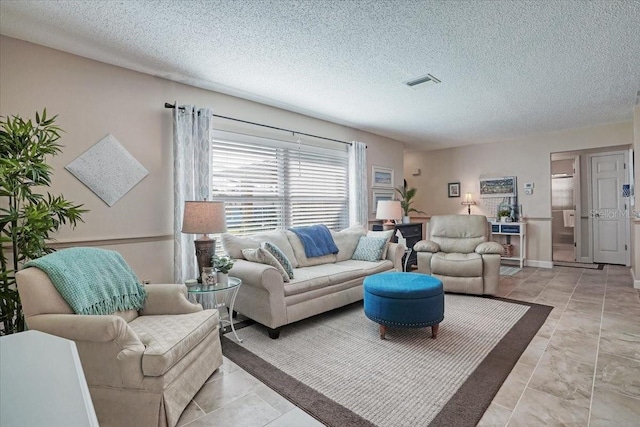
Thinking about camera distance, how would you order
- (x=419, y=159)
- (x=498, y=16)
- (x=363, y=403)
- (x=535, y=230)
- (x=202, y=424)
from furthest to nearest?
(x=419, y=159) < (x=535, y=230) < (x=498, y=16) < (x=363, y=403) < (x=202, y=424)

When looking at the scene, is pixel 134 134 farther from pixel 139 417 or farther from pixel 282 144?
pixel 139 417

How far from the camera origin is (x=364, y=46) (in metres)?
2.58

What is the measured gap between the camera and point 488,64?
115 inches

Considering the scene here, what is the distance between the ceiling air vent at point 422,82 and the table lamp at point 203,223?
2.30 meters

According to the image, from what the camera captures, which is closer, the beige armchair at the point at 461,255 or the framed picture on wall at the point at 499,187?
the beige armchair at the point at 461,255

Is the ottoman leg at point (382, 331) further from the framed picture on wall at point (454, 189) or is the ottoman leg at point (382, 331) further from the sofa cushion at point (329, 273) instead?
the framed picture on wall at point (454, 189)

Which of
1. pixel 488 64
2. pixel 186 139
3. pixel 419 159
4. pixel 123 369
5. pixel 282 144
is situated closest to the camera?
pixel 123 369

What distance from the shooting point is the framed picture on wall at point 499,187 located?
618cm

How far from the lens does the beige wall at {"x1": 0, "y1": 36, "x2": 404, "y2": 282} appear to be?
2.44 m

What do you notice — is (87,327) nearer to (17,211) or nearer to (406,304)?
(17,211)

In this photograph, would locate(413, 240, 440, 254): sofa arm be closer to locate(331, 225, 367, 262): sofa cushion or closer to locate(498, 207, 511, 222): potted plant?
locate(331, 225, 367, 262): sofa cushion

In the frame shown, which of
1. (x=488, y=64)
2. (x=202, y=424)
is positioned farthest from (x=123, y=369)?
(x=488, y=64)

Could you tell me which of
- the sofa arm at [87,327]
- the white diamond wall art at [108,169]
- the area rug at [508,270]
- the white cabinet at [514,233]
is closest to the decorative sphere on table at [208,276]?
the sofa arm at [87,327]

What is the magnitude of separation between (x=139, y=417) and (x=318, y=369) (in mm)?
1117
